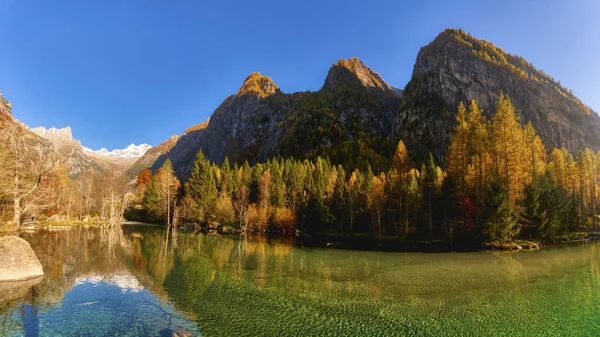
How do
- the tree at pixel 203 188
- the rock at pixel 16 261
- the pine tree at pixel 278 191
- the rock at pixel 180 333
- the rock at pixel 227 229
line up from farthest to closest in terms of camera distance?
the tree at pixel 203 188, the pine tree at pixel 278 191, the rock at pixel 227 229, the rock at pixel 16 261, the rock at pixel 180 333

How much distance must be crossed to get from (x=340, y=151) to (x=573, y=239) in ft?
310

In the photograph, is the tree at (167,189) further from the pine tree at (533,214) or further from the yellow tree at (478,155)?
the pine tree at (533,214)

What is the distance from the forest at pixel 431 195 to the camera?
60.8 meters

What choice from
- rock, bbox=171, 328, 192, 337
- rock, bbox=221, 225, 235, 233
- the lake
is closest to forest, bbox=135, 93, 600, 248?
rock, bbox=221, 225, 235, 233

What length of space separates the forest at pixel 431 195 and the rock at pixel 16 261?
63741 mm

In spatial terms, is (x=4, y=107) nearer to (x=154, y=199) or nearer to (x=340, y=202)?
(x=154, y=199)

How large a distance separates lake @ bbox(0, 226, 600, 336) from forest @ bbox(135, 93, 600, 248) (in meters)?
20.0

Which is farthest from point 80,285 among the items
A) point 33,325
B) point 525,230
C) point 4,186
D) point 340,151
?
point 340,151

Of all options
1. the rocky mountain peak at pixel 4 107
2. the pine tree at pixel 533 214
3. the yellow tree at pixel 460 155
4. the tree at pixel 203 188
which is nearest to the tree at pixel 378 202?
the yellow tree at pixel 460 155

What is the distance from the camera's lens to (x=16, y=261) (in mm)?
27906

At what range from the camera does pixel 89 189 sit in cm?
10106

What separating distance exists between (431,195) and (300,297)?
5686 cm

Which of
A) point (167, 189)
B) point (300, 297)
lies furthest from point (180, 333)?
point (167, 189)

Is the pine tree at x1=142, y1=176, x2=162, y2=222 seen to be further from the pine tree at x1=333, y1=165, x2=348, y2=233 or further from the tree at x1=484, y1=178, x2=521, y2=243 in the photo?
the tree at x1=484, y1=178, x2=521, y2=243
